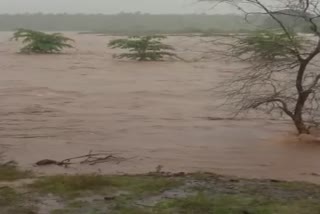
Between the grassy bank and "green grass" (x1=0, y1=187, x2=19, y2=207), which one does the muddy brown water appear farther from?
"green grass" (x1=0, y1=187, x2=19, y2=207)

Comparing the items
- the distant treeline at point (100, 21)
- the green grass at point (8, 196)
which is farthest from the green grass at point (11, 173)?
the distant treeline at point (100, 21)

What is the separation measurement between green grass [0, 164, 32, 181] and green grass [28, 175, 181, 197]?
2.08 feet

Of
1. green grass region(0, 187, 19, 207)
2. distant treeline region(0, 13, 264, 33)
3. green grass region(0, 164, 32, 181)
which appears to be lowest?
distant treeline region(0, 13, 264, 33)

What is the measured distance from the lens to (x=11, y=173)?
9.77 m

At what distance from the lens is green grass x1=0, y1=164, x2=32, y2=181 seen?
9281mm

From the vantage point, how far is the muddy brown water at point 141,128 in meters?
11.5

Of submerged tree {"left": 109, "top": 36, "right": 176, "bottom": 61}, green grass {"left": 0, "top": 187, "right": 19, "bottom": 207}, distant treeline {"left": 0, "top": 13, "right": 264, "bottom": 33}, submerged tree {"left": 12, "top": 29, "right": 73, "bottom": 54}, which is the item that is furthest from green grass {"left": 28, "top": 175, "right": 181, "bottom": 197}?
distant treeline {"left": 0, "top": 13, "right": 264, "bottom": 33}

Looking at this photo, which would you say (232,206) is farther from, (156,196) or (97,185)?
(97,185)

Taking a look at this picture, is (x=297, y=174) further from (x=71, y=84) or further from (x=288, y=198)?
(x=71, y=84)

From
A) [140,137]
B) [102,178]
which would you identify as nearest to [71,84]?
[140,137]

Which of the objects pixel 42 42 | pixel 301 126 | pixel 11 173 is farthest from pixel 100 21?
pixel 11 173

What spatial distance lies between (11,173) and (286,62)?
17.9 ft

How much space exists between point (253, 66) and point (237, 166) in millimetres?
2272

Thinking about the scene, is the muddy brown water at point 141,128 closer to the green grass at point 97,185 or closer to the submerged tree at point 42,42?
the green grass at point 97,185
